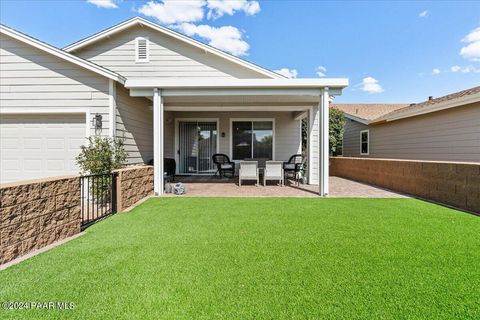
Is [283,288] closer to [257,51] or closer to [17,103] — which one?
[17,103]

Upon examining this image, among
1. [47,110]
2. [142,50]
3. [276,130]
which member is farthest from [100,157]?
[276,130]

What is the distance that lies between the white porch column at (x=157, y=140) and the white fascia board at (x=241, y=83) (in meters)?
0.32

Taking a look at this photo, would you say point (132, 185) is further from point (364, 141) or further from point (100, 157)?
point (364, 141)

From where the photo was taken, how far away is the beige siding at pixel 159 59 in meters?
9.38

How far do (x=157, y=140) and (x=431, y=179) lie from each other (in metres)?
7.41

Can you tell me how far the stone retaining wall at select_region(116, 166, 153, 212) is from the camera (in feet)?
17.6

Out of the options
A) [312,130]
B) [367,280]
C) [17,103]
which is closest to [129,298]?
[367,280]

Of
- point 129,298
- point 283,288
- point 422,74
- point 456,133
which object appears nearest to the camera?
point 129,298

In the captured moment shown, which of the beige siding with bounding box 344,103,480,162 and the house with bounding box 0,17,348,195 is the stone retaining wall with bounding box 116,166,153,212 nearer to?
the house with bounding box 0,17,348,195

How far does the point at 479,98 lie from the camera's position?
705 centimetres

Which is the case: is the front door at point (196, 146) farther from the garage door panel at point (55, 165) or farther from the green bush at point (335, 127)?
the green bush at point (335, 127)

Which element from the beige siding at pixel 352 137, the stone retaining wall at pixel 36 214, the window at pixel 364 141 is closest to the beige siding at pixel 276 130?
the window at pixel 364 141

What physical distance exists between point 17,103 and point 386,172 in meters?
11.3

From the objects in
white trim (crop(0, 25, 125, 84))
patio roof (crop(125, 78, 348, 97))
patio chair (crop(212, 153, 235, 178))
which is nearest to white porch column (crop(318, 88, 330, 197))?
patio roof (crop(125, 78, 348, 97))
